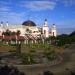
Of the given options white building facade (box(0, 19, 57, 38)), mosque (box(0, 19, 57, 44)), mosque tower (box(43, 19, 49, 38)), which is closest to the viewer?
mosque (box(0, 19, 57, 44))

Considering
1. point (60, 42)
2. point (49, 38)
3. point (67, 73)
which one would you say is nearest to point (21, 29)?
point (49, 38)

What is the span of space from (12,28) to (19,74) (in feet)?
235

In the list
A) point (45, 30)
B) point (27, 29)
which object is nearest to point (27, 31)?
point (27, 29)

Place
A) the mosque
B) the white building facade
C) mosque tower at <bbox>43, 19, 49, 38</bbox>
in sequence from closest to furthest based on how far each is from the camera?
the mosque < the white building facade < mosque tower at <bbox>43, 19, 49, 38</bbox>

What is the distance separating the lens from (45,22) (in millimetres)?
101312

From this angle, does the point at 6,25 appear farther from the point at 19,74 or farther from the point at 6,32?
the point at 19,74

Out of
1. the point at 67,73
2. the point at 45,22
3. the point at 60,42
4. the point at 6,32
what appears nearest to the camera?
the point at 67,73

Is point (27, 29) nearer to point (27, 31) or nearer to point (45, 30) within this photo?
point (27, 31)

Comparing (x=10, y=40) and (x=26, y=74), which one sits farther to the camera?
(x=10, y=40)

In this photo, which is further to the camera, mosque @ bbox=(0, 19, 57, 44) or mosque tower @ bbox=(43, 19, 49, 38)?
mosque tower @ bbox=(43, 19, 49, 38)

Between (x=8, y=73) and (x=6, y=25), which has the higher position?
(x=6, y=25)

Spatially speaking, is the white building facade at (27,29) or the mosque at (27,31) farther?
the white building facade at (27,29)

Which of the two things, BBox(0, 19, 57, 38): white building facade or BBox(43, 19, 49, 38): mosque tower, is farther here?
BBox(43, 19, 49, 38): mosque tower

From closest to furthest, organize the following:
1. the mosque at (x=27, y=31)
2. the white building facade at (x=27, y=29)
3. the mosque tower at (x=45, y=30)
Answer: the mosque at (x=27, y=31) → the white building facade at (x=27, y=29) → the mosque tower at (x=45, y=30)
